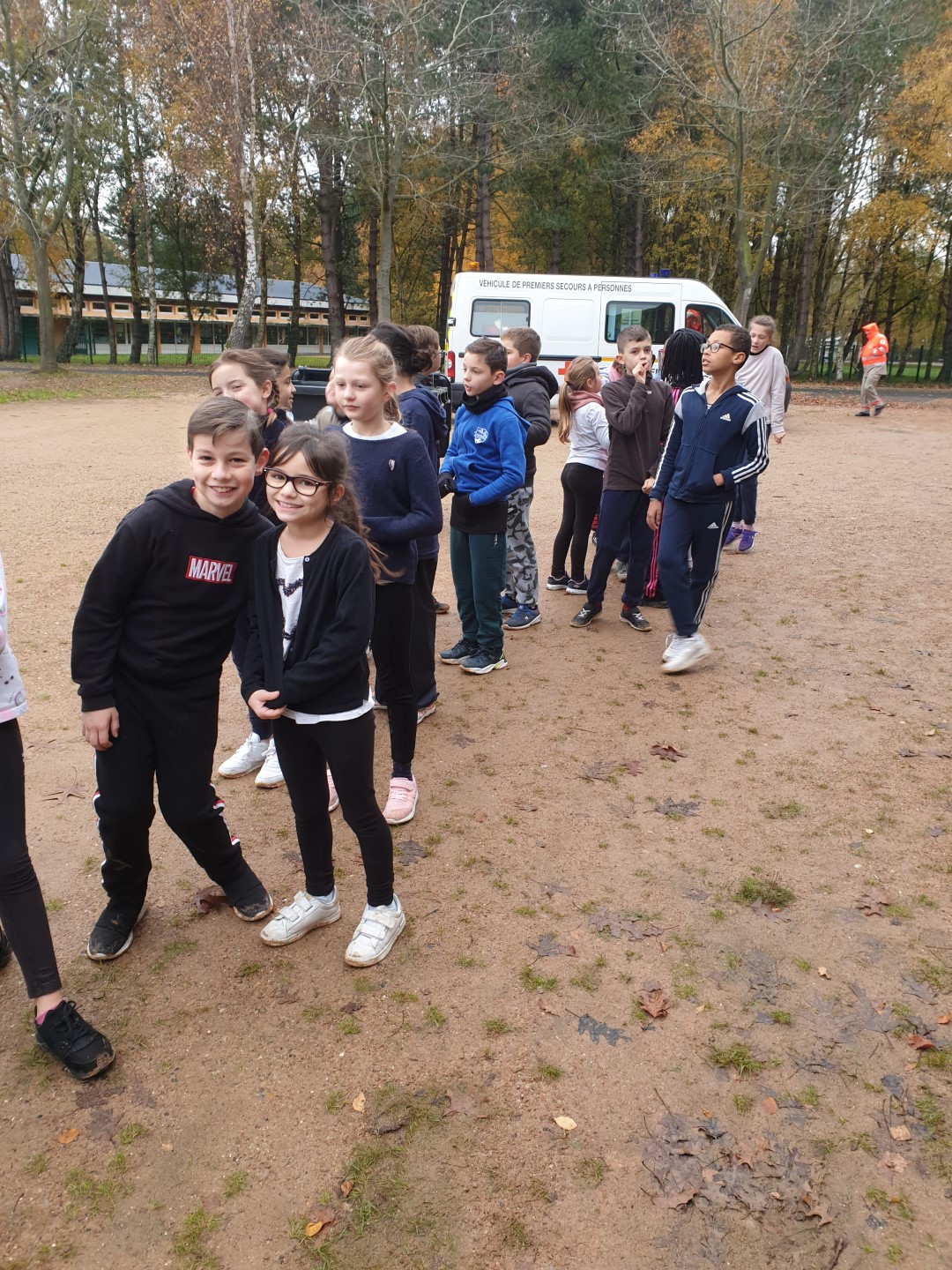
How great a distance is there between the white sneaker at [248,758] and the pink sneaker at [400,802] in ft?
2.38

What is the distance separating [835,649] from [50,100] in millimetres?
26641

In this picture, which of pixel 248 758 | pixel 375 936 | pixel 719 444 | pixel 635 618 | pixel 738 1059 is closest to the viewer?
pixel 738 1059

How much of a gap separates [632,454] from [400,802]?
3.10 m

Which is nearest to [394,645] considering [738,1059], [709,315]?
[738,1059]

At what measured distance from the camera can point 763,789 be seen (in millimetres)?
3994

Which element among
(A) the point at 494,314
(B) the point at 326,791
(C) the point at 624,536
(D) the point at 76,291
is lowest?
(B) the point at 326,791

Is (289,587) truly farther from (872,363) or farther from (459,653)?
(872,363)

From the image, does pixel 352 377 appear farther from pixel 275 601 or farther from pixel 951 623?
pixel 951 623

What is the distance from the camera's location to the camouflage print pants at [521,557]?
236 inches

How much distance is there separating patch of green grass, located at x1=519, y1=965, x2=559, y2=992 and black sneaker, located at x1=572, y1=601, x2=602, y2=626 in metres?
3.58

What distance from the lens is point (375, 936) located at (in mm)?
2877

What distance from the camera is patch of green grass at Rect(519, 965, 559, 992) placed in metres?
2.76

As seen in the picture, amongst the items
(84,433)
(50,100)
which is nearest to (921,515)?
(84,433)

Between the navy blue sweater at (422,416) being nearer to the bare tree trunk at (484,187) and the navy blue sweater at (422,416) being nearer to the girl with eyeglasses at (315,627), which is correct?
the girl with eyeglasses at (315,627)
